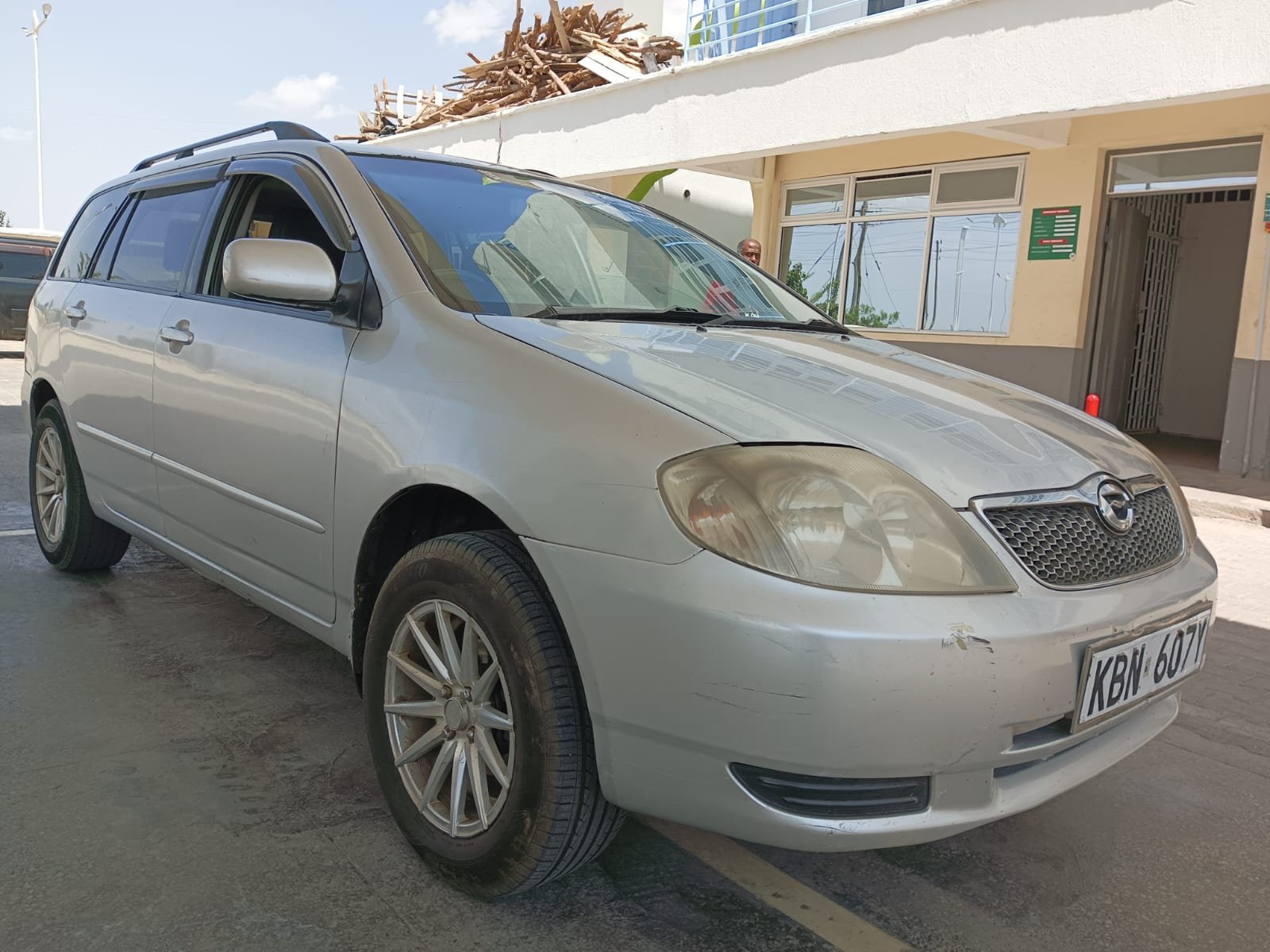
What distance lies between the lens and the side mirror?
251 centimetres

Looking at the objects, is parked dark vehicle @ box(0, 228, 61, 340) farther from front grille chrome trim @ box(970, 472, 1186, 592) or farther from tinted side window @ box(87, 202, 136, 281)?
front grille chrome trim @ box(970, 472, 1186, 592)

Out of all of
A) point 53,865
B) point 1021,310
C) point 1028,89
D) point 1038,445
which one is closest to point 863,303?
point 1021,310

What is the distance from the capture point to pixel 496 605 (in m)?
1.98

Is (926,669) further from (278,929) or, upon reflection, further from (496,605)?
(278,929)

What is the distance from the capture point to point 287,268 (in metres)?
2.51

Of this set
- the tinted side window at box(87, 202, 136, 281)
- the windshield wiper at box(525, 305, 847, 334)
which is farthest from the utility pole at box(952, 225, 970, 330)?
the tinted side window at box(87, 202, 136, 281)

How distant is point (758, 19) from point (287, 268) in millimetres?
10518

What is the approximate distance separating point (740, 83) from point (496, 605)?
9.62 meters

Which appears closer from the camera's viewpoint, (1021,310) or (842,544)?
(842,544)

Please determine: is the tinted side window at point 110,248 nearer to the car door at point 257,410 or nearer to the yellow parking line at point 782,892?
the car door at point 257,410

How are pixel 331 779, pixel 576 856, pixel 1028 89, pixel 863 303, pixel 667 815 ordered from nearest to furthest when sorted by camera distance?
pixel 667 815 < pixel 576 856 < pixel 331 779 < pixel 1028 89 < pixel 863 303

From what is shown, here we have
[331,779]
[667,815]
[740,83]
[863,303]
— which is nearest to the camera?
[667,815]

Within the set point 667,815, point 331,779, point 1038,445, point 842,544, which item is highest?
point 1038,445

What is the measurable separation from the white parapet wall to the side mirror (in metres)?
6.77
